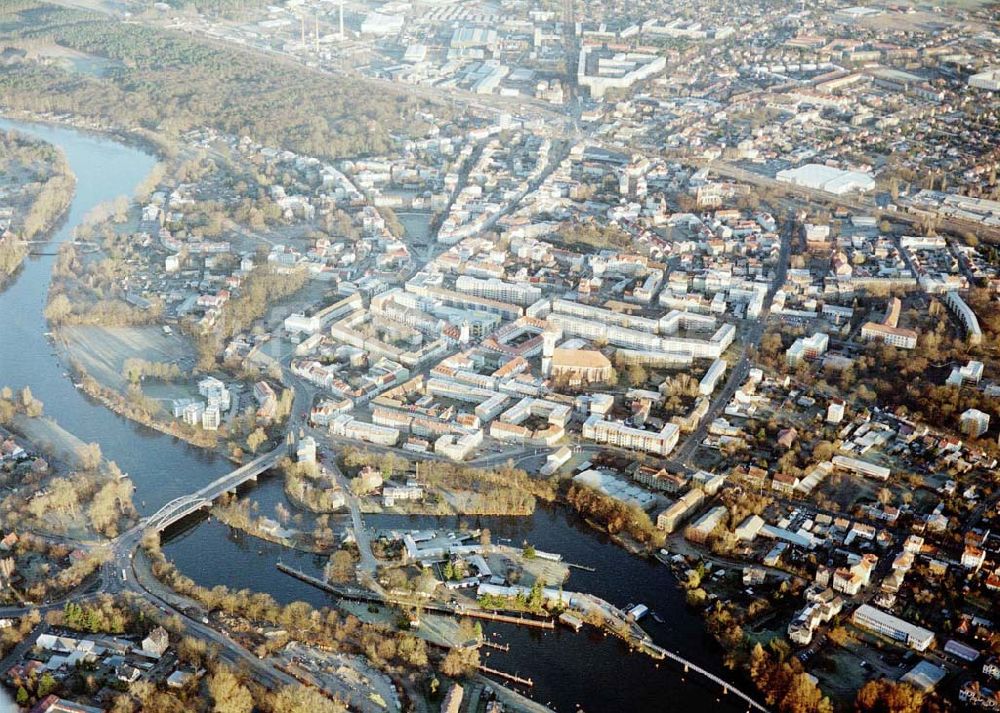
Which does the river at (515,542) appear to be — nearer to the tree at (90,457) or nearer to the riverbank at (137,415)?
the riverbank at (137,415)

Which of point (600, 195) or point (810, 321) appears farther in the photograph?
point (600, 195)

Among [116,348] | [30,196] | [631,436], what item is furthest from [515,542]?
[30,196]

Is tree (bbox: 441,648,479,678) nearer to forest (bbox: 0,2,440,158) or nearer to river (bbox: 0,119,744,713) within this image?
river (bbox: 0,119,744,713)

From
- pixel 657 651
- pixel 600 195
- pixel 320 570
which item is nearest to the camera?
pixel 657 651

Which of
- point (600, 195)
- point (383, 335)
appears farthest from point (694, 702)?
point (600, 195)

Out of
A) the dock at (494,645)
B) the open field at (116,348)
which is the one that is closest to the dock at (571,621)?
the dock at (494,645)

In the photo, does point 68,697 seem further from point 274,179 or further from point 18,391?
point 274,179
